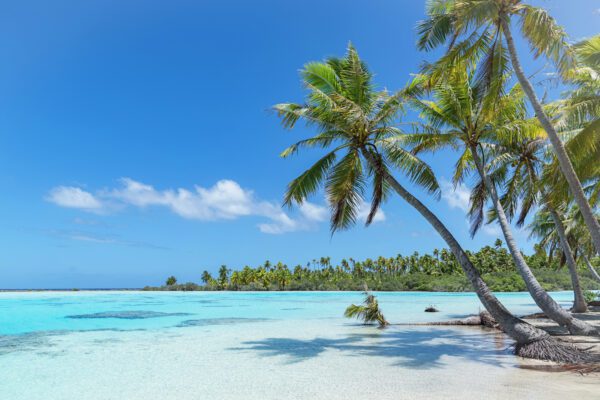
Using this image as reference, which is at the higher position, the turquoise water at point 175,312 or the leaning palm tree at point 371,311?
the leaning palm tree at point 371,311

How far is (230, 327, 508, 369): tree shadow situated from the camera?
7664mm

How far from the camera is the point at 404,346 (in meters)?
9.12

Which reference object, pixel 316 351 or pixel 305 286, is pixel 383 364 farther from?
pixel 305 286

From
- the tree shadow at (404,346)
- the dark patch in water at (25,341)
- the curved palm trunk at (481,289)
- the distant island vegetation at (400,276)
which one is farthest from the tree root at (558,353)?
the distant island vegetation at (400,276)

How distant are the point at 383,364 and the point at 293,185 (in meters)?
4.64

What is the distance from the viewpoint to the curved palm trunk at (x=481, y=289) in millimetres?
7441

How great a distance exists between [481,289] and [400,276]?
175 ft

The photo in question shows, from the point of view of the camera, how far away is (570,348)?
6.71 metres

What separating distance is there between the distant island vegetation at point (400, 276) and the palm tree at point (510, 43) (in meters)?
43.6

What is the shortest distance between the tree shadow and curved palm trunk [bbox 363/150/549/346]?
62 centimetres

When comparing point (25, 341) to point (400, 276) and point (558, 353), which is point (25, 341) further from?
point (400, 276)

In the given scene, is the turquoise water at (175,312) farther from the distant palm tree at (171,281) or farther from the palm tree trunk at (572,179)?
the distant palm tree at (171,281)

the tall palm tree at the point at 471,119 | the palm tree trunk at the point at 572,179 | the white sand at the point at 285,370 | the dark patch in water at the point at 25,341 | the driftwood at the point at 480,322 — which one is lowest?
the white sand at the point at 285,370

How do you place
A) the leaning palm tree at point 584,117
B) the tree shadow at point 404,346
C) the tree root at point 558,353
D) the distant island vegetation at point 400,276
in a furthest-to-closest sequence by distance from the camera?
1. the distant island vegetation at point 400,276
2. the tree shadow at point 404,346
3. the leaning palm tree at point 584,117
4. the tree root at point 558,353
